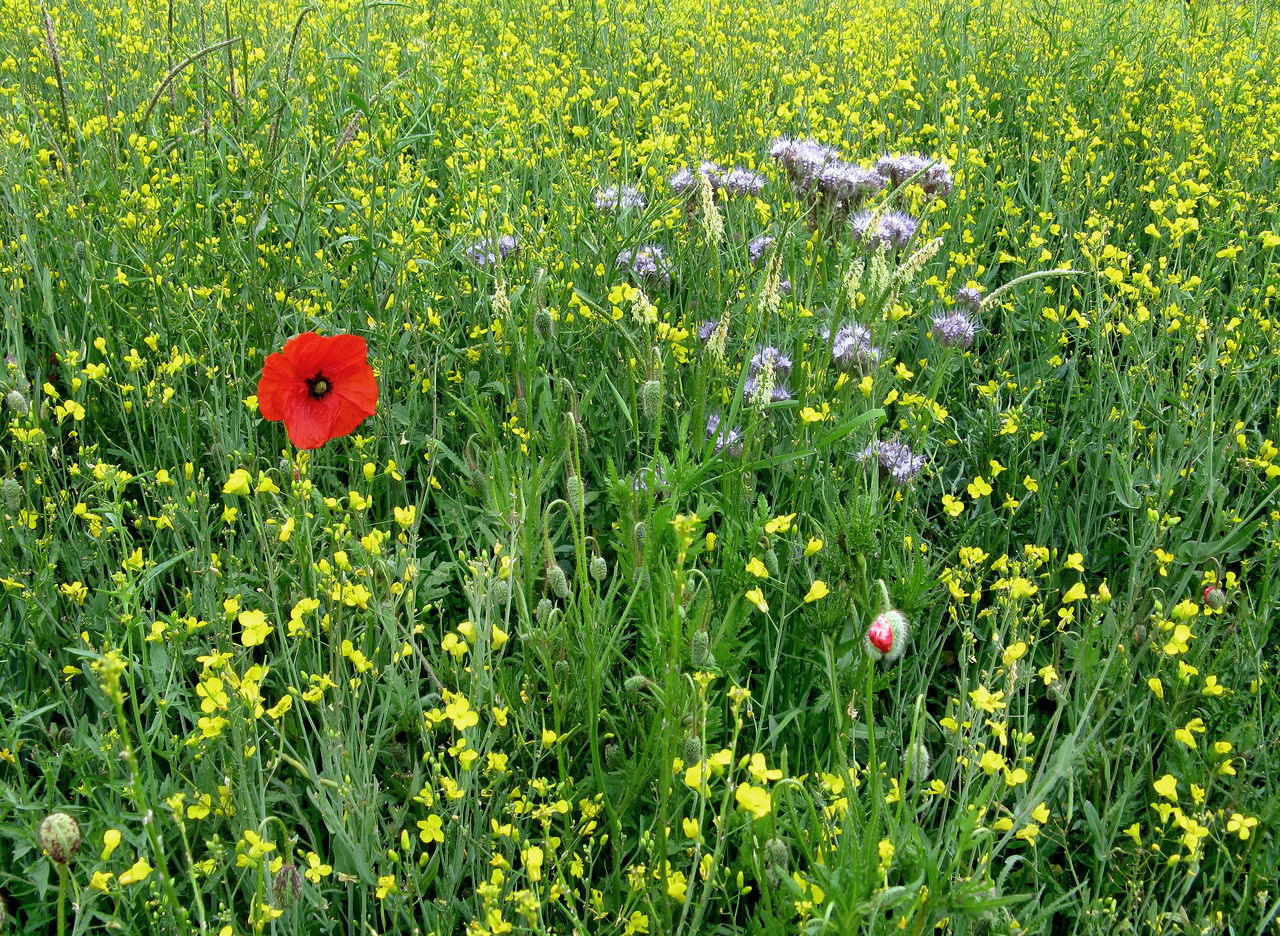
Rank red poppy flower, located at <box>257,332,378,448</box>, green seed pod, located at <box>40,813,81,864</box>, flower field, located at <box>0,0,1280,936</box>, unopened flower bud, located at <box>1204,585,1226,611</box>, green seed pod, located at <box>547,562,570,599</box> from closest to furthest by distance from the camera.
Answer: green seed pod, located at <box>40,813,81,864</box> < flower field, located at <box>0,0,1280,936</box> < green seed pod, located at <box>547,562,570,599</box> < unopened flower bud, located at <box>1204,585,1226,611</box> < red poppy flower, located at <box>257,332,378,448</box>

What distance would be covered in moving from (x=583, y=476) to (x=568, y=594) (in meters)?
0.76

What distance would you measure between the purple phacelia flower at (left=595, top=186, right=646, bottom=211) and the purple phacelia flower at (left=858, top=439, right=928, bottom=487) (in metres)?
0.94

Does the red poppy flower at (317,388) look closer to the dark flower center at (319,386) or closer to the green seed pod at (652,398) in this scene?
the dark flower center at (319,386)

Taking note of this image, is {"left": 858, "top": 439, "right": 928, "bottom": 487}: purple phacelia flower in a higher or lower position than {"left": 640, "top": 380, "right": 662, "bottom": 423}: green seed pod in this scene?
lower

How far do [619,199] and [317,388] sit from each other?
1214 millimetres

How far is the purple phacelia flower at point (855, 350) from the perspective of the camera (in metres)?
2.25

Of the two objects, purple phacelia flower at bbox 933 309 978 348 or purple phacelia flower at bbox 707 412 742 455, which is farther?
purple phacelia flower at bbox 933 309 978 348

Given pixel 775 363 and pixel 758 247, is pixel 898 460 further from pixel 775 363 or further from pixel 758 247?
pixel 758 247

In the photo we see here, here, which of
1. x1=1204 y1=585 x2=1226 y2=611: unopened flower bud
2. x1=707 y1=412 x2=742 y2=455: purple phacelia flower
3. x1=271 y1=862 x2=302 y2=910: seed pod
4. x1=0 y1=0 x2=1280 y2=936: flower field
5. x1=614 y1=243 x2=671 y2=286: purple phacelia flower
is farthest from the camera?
x1=614 y1=243 x2=671 y2=286: purple phacelia flower

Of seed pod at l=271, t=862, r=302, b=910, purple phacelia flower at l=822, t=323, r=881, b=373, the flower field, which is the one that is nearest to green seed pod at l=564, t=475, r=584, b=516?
the flower field

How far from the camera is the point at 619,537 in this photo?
2061 millimetres

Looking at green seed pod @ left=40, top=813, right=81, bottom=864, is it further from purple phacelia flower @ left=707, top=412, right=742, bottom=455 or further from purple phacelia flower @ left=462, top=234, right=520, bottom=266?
purple phacelia flower @ left=462, top=234, right=520, bottom=266

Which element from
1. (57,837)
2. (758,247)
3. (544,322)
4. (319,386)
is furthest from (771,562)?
(758,247)

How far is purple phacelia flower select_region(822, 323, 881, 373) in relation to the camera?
225cm
